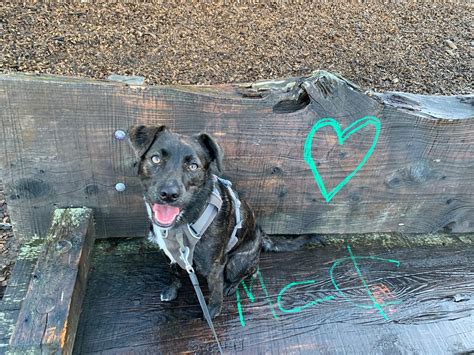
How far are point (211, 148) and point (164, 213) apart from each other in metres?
0.45

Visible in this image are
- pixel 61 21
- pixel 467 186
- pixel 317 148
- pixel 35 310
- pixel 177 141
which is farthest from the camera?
pixel 61 21

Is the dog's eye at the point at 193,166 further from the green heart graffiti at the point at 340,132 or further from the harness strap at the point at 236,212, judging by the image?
the green heart graffiti at the point at 340,132

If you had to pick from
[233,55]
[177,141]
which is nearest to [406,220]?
[177,141]

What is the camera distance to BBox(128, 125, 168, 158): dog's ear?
230 centimetres

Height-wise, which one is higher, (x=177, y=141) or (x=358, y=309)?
(x=177, y=141)

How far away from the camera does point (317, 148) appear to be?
9.07 feet

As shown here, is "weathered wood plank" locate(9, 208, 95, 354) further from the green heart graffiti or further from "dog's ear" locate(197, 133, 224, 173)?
the green heart graffiti

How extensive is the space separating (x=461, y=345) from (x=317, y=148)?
4.88ft

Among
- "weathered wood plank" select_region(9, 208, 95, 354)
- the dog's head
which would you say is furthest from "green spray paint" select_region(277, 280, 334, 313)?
"weathered wood plank" select_region(9, 208, 95, 354)

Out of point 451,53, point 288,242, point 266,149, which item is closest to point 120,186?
point 266,149

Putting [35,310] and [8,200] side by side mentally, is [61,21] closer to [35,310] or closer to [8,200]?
[8,200]

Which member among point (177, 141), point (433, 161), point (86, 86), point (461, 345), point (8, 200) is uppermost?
point (86, 86)

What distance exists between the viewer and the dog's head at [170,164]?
2.28 meters

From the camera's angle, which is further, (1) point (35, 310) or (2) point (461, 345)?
(2) point (461, 345)
